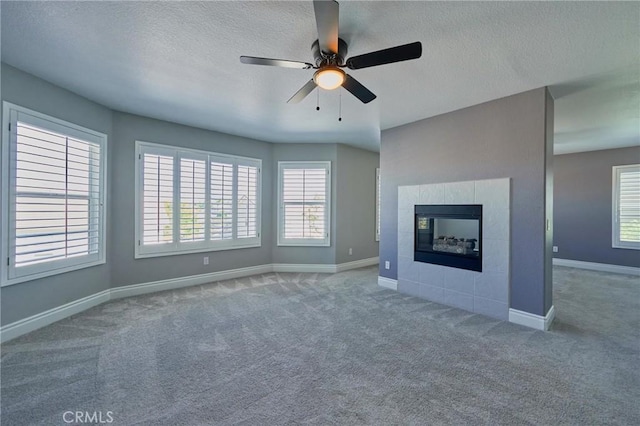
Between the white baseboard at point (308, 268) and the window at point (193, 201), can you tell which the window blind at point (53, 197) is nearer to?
the window at point (193, 201)

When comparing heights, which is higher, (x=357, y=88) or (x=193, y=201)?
(x=357, y=88)

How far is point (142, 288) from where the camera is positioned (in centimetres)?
433

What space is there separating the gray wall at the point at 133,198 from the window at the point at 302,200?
927 mm

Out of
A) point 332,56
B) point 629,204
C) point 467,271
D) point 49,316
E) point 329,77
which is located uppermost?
point 332,56

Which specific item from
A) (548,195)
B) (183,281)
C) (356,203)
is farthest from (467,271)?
(183,281)

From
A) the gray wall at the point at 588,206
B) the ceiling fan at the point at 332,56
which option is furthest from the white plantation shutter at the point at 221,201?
the gray wall at the point at 588,206

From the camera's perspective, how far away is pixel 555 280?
17.2ft

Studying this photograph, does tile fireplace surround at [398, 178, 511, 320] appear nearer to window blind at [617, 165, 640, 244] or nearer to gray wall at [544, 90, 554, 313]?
gray wall at [544, 90, 554, 313]

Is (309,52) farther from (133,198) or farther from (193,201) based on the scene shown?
(133,198)

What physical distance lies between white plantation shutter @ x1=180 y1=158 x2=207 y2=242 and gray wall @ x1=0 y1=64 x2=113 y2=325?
3.18 feet

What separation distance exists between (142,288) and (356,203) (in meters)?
4.23

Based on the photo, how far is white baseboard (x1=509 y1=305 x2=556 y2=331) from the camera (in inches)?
124

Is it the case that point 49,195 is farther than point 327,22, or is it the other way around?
point 49,195

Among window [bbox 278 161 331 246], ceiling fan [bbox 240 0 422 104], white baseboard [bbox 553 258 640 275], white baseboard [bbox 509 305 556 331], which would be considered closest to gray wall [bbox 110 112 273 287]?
window [bbox 278 161 331 246]
